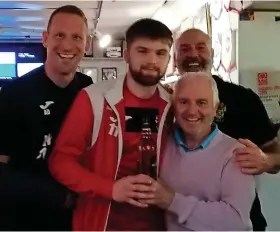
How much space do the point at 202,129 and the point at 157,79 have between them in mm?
188

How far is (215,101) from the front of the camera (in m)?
1.40

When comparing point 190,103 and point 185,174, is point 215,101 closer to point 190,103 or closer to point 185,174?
point 190,103

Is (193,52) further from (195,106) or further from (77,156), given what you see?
(77,156)

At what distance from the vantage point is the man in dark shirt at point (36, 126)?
1.53m

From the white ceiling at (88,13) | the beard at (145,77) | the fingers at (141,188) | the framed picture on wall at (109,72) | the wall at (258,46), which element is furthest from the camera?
the framed picture on wall at (109,72)

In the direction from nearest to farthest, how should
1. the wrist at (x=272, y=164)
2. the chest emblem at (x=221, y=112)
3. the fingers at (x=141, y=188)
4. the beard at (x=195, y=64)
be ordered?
the fingers at (x=141, y=188), the wrist at (x=272, y=164), the chest emblem at (x=221, y=112), the beard at (x=195, y=64)

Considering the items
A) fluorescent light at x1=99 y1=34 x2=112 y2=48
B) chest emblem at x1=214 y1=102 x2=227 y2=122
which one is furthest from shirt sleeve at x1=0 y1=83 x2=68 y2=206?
fluorescent light at x1=99 y1=34 x2=112 y2=48

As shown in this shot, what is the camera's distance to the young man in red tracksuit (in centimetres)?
134

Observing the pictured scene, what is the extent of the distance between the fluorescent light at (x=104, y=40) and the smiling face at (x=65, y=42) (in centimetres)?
524

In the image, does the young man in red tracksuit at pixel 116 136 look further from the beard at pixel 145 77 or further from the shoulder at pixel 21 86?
the shoulder at pixel 21 86

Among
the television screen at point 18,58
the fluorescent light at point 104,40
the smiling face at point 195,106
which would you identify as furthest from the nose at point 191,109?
the fluorescent light at point 104,40

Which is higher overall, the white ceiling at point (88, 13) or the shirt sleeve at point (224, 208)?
the white ceiling at point (88, 13)

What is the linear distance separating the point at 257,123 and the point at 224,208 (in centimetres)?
57

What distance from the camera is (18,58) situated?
621 cm
